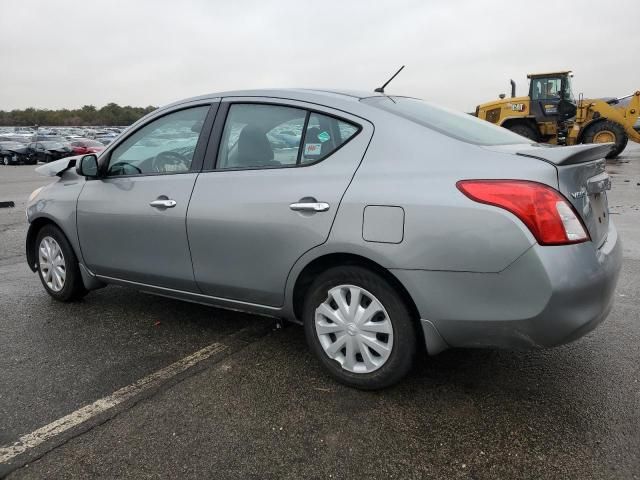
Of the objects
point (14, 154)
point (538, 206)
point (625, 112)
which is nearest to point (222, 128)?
point (538, 206)

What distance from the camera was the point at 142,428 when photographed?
2.63 m

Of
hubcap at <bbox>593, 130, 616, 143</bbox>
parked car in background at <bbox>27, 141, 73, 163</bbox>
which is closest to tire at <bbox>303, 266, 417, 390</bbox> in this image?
hubcap at <bbox>593, 130, 616, 143</bbox>

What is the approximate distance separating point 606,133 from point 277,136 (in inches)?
724

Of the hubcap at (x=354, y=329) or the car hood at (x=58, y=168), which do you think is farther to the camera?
the car hood at (x=58, y=168)

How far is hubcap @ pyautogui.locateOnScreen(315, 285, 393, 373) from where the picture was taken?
2795mm

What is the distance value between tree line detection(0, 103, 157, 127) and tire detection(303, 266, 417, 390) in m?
110

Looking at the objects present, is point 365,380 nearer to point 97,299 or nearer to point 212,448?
point 212,448

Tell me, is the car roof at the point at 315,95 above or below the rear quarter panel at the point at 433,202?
above

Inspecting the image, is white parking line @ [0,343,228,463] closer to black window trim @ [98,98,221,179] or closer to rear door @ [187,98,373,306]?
rear door @ [187,98,373,306]

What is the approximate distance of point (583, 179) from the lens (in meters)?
2.61

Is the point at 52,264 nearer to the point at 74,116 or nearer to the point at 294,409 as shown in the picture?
the point at 294,409

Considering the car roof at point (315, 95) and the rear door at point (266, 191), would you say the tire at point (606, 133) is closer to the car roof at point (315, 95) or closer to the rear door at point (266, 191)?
the car roof at point (315, 95)

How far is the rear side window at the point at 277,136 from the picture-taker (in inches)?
118

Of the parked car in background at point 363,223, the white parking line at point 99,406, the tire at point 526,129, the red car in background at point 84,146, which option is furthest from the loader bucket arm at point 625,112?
the red car in background at point 84,146
